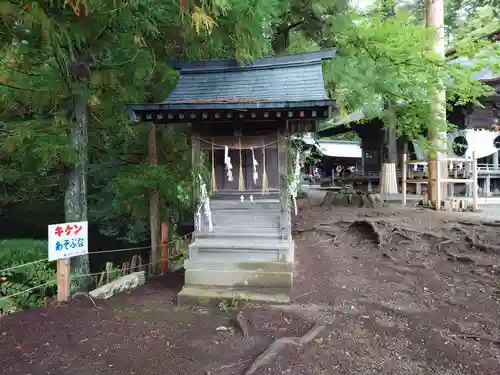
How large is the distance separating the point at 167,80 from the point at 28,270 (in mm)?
6953

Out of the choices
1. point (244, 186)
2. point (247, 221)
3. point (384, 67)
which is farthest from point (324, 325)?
point (384, 67)

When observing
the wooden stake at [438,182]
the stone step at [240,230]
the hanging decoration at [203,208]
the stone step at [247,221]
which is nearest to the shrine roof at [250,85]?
the hanging decoration at [203,208]

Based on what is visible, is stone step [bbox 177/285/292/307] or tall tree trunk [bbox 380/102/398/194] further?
tall tree trunk [bbox 380/102/398/194]

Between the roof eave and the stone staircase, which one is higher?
the roof eave

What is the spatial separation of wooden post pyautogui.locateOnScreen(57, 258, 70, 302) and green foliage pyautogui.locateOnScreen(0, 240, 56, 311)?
2.70 feet

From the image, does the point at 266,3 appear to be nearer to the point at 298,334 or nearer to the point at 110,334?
the point at 298,334

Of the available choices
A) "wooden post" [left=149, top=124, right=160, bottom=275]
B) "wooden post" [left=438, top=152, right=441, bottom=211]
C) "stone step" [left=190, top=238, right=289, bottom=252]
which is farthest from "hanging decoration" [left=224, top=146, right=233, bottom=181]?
"wooden post" [left=438, top=152, right=441, bottom=211]

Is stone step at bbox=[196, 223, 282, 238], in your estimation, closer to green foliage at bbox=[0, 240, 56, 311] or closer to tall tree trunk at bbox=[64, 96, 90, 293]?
tall tree trunk at bbox=[64, 96, 90, 293]

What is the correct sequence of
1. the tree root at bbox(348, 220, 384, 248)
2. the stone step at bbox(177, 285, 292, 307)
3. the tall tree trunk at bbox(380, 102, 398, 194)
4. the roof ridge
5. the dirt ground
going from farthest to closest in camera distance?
the tall tree trunk at bbox(380, 102, 398, 194), the tree root at bbox(348, 220, 384, 248), the roof ridge, the stone step at bbox(177, 285, 292, 307), the dirt ground

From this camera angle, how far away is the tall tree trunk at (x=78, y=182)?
24.0 ft

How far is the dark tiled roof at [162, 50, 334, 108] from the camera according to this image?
629cm

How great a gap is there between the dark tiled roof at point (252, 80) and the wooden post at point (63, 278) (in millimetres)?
3182

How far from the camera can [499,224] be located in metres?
9.08

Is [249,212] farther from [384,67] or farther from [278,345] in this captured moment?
[384,67]
